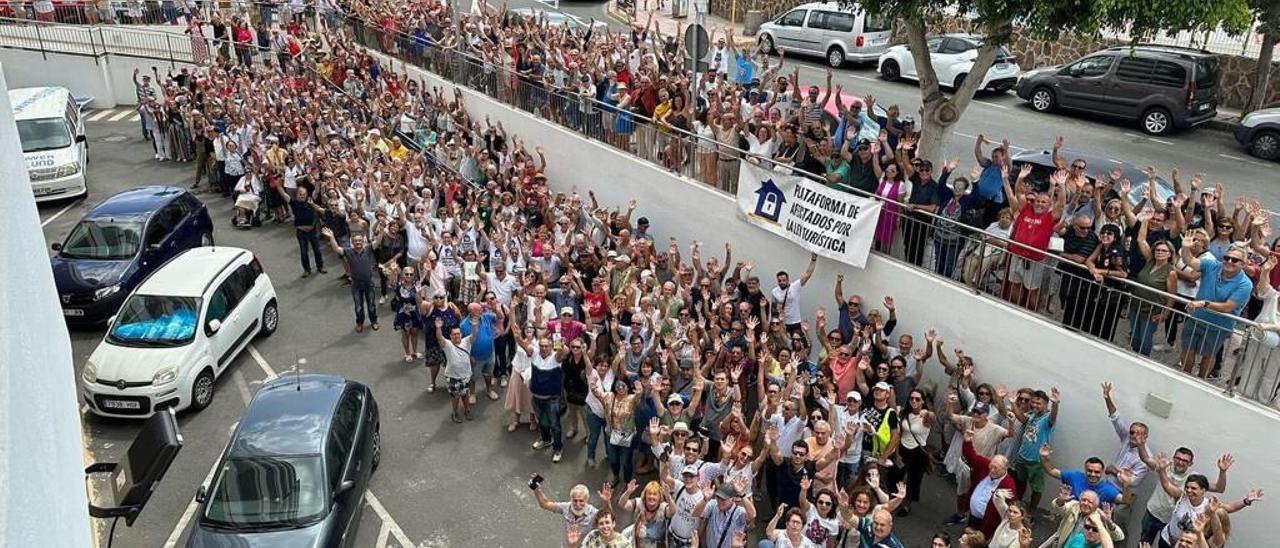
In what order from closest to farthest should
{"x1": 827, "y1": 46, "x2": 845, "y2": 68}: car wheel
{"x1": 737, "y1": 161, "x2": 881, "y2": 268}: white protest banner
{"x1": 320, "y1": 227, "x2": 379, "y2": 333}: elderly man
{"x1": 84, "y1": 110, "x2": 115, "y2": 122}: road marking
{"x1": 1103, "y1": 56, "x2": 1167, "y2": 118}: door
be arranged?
{"x1": 737, "y1": 161, "x2": 881, "y2": 268}: white protest banner
{"x1": 320, "y1": 227, "x2": 379, "y2": 333}: elderly man
{"x1": 1103, "y1": 56, "x2": 1167, "y2": 118}: door
{"x1": 84, "y1": 110, "x2": 115, "y2": 122}: road marking
{"x1": 827, "y1": 46, "x2": 845, "y2": 68}: car wheel

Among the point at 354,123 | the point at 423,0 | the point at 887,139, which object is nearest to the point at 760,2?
the point at 423,0

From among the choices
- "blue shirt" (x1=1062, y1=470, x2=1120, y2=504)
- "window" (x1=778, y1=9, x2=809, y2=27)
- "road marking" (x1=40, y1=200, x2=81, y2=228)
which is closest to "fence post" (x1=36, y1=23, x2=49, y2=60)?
"road marking" (x1=40, y1=200, x2=81, y2=228)

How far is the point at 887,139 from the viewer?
448 inches

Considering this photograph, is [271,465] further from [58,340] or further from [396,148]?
[396,148]

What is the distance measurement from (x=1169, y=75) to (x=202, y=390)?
18116 millimetres

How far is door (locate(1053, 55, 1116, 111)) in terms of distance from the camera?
19359mm

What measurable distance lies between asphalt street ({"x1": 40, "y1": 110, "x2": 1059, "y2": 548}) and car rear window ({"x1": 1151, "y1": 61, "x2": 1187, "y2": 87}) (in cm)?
1278

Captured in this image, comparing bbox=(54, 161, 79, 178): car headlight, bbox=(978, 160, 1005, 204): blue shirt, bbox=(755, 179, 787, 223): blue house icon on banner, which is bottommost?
bbox=(54, 161, 79, 178): car headlight

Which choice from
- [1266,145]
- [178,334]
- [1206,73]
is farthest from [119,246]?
[1206,73]

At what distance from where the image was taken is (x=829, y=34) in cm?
2581

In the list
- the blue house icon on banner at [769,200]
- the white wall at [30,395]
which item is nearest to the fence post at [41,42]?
the blue house icon on banner at [769,200]

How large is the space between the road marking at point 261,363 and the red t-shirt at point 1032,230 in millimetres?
9042

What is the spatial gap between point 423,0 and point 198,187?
31.9 feet

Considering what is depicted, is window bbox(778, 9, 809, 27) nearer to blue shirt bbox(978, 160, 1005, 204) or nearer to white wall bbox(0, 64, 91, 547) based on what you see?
blue shirt bbox(978, 160, 1005, 204)
